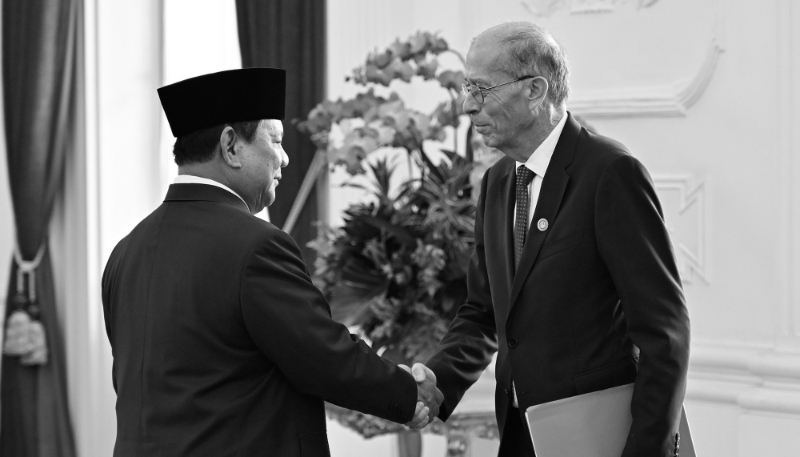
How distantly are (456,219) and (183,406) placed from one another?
123cm

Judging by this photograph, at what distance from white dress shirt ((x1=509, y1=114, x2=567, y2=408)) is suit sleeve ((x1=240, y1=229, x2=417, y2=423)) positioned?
0.35m

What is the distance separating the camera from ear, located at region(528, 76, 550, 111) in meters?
2.06

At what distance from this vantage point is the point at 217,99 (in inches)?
75.5

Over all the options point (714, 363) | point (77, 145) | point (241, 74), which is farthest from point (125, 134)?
point (714, 363)

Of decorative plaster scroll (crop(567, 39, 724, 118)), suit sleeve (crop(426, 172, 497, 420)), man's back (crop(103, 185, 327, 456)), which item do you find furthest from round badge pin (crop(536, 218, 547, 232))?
decorative plaster scroll (crop(567, 39, 724, 118))

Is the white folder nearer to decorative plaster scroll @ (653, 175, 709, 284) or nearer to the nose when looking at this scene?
the nose

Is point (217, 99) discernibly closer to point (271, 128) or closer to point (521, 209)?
point (271, 128)

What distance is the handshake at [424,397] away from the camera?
7.34ft

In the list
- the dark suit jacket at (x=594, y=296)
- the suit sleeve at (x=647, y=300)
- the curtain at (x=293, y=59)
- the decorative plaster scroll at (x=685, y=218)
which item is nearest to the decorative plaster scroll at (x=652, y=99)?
the decorative plaster scroll at (x=685, y=218)

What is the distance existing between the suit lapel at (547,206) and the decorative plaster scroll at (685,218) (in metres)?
1.48

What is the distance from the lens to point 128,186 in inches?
162

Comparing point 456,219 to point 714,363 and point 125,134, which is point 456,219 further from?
point 125,134

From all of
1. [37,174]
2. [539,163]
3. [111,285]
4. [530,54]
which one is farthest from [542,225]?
[37,174]

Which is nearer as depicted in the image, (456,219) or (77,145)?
(456,219)
